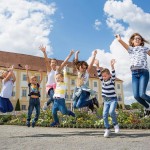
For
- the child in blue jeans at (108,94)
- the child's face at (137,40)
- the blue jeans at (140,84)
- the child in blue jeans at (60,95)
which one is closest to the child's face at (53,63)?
the child in blue jeans at (60,95)

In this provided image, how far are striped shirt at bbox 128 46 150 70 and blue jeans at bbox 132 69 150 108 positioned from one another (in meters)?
0.13

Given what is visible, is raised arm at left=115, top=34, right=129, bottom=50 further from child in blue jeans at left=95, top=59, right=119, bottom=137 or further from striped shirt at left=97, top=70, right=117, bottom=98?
striped shirt at left=97, top=70, right=117, bottom=98

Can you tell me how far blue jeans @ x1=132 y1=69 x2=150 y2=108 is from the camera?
7.15 meters

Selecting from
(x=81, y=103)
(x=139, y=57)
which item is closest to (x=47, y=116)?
(x=81, y=103)

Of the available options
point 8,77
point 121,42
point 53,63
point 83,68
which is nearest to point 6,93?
point 8,77

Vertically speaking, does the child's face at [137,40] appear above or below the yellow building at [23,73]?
below

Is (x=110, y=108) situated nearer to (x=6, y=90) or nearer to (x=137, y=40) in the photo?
(x=137, y=40)

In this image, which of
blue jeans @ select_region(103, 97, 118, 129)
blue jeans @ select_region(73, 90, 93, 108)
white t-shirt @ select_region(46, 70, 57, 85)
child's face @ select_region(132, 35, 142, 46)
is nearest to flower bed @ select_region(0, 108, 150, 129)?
blue jeans @ select_region(73, 90, 93, 108)

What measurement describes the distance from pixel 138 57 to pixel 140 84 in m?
0.76

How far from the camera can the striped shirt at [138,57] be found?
7324 mm

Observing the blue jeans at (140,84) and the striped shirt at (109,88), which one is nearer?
the blue jeans at (140,84)

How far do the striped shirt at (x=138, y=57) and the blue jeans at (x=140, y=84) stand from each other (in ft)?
0.44

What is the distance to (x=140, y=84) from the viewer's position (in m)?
7.20

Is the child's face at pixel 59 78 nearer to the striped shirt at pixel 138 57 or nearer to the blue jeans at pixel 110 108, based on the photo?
the blue jeans at pixel 110 108
